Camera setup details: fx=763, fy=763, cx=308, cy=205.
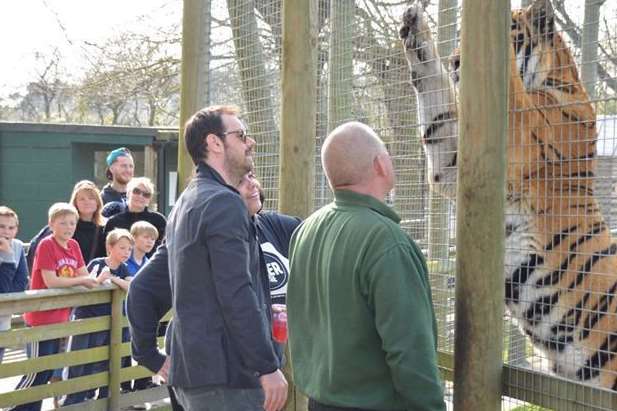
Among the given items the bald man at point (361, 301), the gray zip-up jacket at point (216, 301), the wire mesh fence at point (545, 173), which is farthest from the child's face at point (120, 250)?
the bald man at point (361, 301)

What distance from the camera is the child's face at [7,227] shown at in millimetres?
5758

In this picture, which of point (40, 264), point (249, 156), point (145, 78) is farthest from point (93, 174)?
point (249, 156)

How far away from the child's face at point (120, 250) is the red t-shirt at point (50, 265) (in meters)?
0.26

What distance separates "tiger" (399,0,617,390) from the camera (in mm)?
3324

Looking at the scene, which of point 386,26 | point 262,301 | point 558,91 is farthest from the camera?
point 386,26

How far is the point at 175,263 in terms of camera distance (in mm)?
2869

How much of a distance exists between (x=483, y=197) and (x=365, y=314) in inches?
31.6

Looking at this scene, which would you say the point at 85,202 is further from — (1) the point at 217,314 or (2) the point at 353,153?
(2) the point at 353,153

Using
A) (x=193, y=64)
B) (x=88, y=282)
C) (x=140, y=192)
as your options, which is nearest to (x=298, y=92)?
(x=193, y=64)

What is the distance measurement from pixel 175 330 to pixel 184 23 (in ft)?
7.92

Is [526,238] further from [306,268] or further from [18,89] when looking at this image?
[18,89]

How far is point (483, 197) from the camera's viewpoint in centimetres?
288

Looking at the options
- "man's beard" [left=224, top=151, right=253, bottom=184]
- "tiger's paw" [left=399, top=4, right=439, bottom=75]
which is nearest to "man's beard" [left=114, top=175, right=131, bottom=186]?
"tiger's paw" [left=399, top=4, right=439, bottom=75]

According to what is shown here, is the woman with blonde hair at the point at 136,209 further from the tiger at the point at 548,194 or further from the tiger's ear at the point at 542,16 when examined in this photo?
the tiger's ear at the point at 542,16
